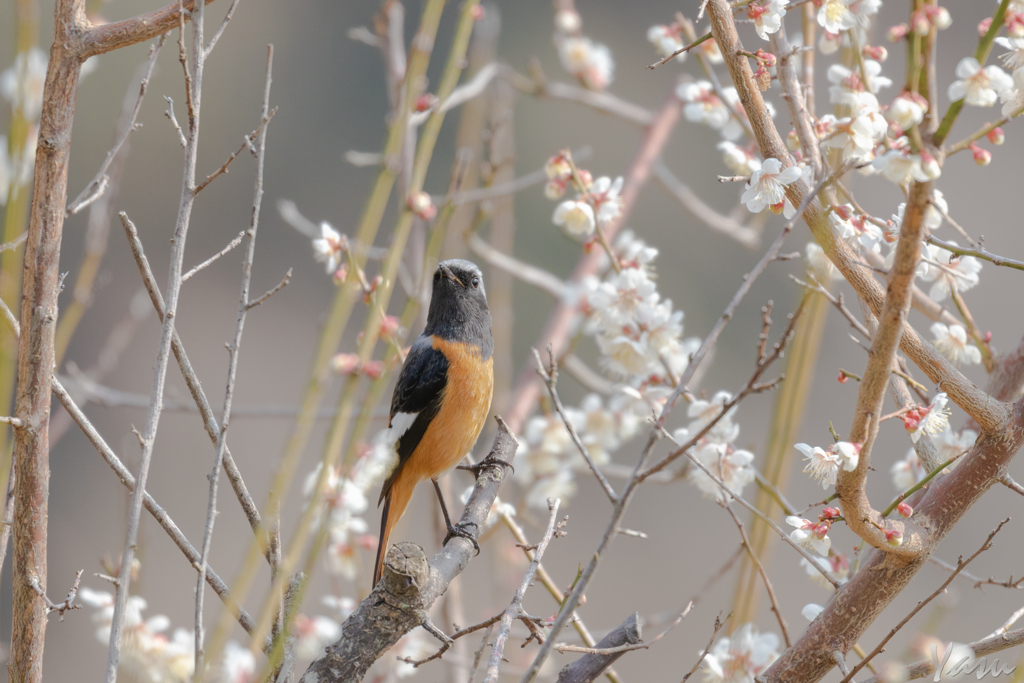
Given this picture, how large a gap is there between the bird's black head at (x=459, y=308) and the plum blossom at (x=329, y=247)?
52 cm

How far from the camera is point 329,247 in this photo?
1.69 m

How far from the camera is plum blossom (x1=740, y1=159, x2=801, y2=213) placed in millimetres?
1138

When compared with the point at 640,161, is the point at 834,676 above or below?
below

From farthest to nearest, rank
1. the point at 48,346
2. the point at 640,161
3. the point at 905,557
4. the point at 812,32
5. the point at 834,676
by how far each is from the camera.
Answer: the point at 834,676
the point at 640,161
the point at 812,32
the point at 905,557
the point at 48,346

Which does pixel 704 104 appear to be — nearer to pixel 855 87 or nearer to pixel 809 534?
pixel 855 87

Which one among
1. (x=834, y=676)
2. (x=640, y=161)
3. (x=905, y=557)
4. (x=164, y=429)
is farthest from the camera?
(x=164, y=429)

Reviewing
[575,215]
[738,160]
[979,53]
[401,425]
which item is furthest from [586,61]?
[979,53]

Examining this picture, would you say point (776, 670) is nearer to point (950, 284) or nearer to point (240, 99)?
point (950, 284)

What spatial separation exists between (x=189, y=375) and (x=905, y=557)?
1.09 meters

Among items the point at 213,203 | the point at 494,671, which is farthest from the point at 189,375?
the point at 213,203

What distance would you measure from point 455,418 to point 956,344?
1169 millimetres

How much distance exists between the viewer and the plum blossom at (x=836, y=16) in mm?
1193

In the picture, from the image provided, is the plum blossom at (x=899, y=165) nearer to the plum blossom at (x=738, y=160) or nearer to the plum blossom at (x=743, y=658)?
the plum blossom at (x=738, y=160)

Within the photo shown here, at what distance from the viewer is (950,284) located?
140 cm
